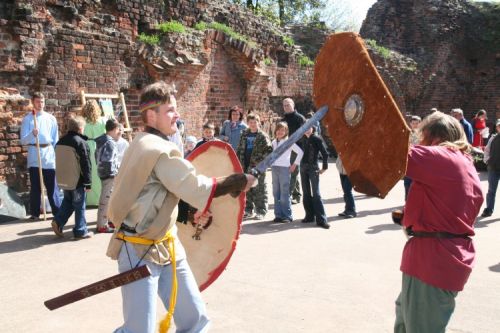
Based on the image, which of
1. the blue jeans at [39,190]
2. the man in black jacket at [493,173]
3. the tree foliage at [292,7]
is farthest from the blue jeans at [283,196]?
the tree foliage at [292,7]

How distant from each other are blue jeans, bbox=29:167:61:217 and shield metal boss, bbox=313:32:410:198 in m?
6.00

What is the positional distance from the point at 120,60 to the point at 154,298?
323 inches

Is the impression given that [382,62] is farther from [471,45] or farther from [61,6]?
[61,6]

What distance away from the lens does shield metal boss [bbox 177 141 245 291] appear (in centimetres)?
315

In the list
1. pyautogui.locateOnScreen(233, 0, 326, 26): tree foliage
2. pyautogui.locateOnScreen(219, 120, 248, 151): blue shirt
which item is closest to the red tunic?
pyautogui.locateOnScreen(219, 120, 248, 151): blue shirt

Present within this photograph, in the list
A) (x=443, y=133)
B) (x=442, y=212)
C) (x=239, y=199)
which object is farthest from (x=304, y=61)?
(x=442, y=212)

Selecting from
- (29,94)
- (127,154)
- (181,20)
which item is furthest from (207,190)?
(181,20)

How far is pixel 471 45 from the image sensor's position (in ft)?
76.6

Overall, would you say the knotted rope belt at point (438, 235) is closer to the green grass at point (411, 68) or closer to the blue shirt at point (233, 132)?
the blue shirt at point (233, 132)

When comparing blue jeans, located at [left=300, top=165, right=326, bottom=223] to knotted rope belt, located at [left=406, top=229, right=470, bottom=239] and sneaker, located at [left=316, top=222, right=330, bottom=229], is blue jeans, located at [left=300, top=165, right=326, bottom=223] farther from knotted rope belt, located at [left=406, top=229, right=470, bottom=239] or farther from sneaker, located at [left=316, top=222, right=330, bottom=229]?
knotted rope belt, located at [left=406, top=229, right=470, bottom=239]

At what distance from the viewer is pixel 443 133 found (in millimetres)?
2781

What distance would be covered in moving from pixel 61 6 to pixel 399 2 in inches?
728

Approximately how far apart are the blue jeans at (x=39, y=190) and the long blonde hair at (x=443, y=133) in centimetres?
629

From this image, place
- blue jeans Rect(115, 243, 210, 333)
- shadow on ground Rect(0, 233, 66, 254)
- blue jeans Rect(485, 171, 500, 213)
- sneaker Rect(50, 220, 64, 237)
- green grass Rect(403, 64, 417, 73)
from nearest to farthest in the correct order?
blue jeans Rect(115, 243, 210, 333) → shadow on ground Rect(0, 233, 66, 254) → sneaker Rect(50, 220, 64, 237) → blue jeans Rect(485, 171, 500, 213) → green grass Rect(403, 64, 417, 73)
